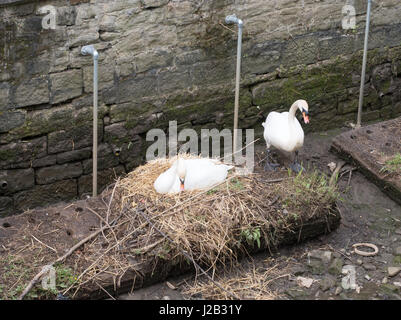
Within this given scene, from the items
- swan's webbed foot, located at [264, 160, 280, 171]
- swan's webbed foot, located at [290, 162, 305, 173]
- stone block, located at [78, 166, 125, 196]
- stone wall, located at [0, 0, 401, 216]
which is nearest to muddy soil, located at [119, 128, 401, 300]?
swan's webbed foot, located at [290, 162, 305, 173]

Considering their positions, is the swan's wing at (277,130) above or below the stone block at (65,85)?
below

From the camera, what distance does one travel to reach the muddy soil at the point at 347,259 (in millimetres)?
6242

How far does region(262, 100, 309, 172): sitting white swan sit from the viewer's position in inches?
288

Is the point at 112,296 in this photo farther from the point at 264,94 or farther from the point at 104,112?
the point at 264,94

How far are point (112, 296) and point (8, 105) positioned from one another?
218cm

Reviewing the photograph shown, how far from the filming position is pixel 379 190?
25.1 ft

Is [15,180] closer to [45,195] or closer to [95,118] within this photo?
[45,195]

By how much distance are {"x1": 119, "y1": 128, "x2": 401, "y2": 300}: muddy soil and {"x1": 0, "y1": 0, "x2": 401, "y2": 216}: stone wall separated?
4.56 ft

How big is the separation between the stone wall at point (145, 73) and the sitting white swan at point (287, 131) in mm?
800

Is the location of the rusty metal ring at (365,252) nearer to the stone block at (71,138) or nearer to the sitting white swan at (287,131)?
the sitting white swan at (287,131)

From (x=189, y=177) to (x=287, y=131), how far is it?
1.16 meters

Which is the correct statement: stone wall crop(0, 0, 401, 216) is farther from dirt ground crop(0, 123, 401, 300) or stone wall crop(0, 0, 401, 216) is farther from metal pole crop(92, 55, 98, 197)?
dirt ground crop(0, 123, 401, 300)

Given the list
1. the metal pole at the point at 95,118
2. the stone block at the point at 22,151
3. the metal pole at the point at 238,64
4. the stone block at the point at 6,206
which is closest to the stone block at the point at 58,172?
the stone block at the point at 22,151

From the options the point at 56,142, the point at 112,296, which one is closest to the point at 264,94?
the point at 56,142
